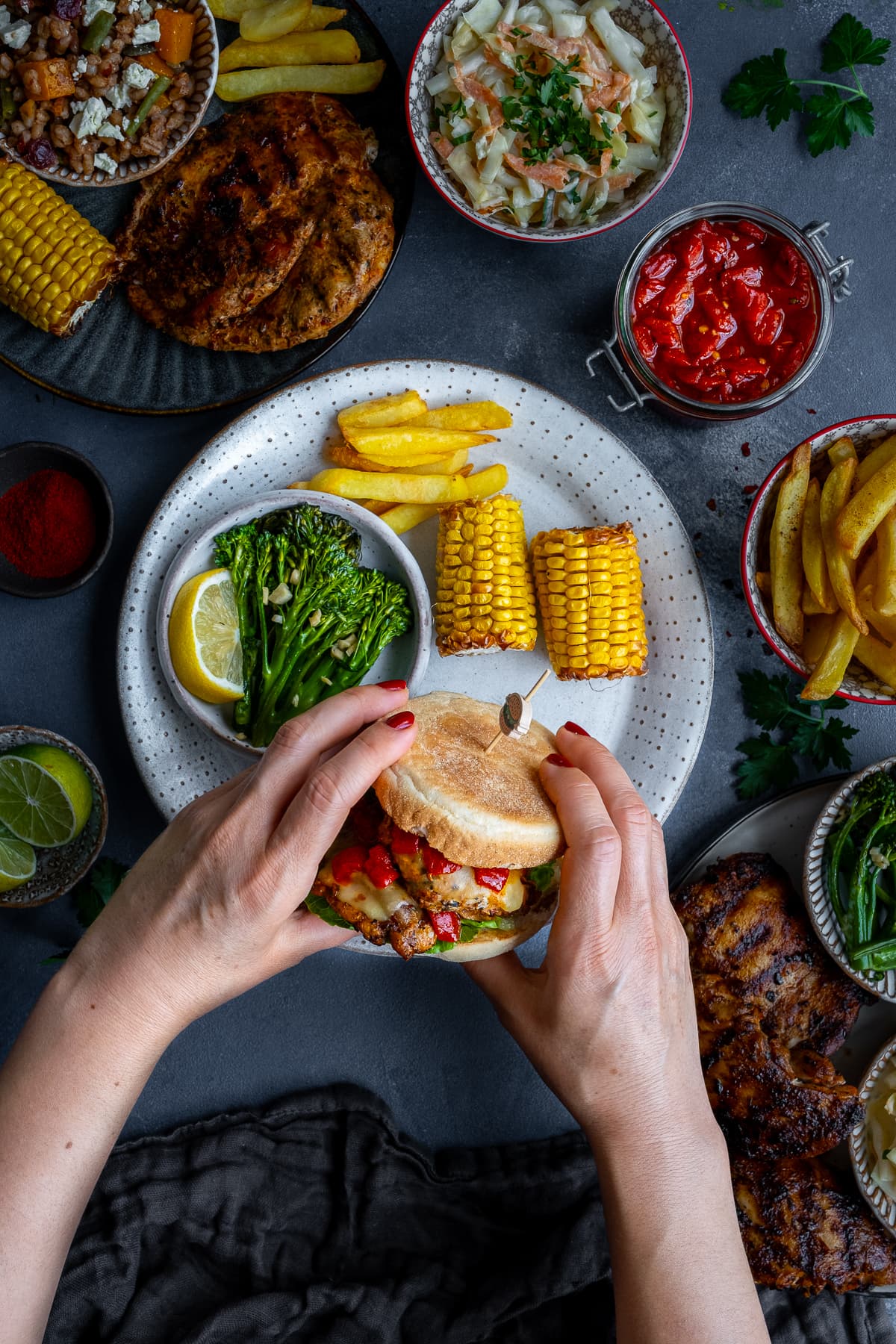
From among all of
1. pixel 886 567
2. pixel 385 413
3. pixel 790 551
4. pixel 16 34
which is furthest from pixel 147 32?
pixel 886 567

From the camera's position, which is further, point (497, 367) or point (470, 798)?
point (497, 367)

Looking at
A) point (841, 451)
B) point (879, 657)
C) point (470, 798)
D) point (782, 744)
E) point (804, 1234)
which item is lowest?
point (804, 1234)

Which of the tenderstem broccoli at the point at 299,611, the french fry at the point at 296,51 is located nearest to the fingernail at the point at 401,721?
the tenderstem broccoli at the point at 299,611

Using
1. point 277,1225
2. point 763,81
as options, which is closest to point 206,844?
point 277,1225

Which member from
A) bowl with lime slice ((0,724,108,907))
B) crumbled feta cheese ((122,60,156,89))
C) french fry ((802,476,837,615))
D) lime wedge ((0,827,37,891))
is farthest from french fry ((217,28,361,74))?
lime wedge ((0,827,37,891))

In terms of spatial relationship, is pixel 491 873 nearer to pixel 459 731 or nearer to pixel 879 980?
pixel 459 731

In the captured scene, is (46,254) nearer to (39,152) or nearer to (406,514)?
(39,152)
